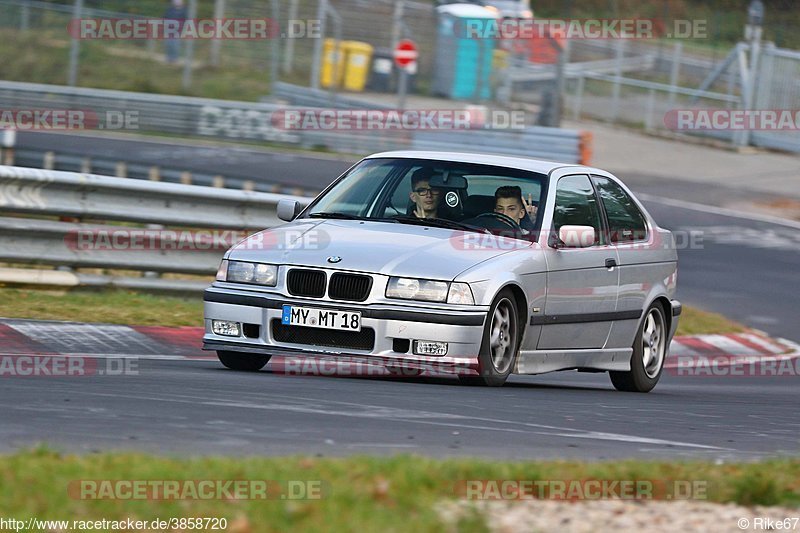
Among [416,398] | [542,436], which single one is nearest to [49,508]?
[542,436]

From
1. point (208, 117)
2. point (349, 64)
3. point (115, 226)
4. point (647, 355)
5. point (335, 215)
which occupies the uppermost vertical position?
point (335, 215)

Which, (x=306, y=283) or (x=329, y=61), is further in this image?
(x=329, y=61)

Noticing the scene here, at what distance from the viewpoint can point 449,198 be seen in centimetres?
956

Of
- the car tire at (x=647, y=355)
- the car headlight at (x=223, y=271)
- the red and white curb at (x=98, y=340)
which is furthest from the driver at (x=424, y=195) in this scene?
the car tire at (x=647, y=355)

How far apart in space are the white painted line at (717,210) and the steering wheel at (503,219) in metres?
16.6

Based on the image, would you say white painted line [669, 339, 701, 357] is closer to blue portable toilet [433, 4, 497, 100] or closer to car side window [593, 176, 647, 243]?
car side window [593, 176, 647, 243]

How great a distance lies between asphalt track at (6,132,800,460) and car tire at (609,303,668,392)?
14 cm

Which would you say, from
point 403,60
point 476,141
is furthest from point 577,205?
point 403,60

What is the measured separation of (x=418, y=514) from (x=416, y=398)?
3.31 m

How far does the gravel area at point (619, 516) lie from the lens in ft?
16.0

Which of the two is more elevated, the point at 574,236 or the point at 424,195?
the point at 424,195

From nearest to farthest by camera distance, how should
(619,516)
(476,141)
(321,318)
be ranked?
1. (619,516)
2. (321,318)
3. (476,141)

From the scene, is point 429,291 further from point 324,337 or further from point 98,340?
point 98,340

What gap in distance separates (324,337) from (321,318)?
0.37 ft
